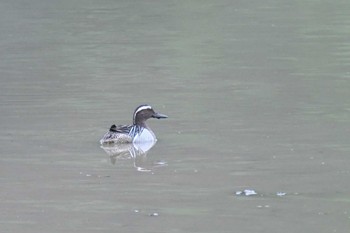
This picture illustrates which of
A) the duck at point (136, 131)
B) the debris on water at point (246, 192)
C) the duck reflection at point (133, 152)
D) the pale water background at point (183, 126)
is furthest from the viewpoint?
the duck at point (136, 131)

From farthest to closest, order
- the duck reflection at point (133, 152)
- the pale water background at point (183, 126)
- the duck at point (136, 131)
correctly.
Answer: the duck at point (136, 131), the duck reflection at point (133, 152), the pale water background at point (183, 126)

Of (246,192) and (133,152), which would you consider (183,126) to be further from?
(246,192)

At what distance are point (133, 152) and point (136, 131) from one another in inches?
25.0

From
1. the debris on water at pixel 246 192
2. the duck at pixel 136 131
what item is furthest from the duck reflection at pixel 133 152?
the debris on water at pixel 246 192

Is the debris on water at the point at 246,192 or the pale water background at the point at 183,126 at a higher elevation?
the pale water background at the point at 183,126

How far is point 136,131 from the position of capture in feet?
51.3

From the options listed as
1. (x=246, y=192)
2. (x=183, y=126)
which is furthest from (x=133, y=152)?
(x=246, y=192)

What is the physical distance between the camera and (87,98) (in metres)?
18.4

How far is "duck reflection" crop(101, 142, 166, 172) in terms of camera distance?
45.3 ft

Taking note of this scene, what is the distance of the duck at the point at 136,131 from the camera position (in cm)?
1515

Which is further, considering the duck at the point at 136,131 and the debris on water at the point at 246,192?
the duck at the point at 136,131

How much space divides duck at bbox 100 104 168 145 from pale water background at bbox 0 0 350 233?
0.16 metres

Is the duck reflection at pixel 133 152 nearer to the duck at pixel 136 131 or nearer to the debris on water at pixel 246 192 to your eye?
the duck at pixel 136 131

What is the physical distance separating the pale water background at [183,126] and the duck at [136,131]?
16cm
